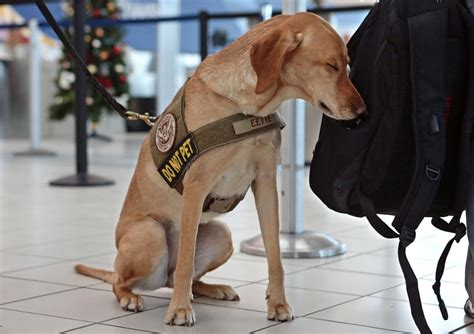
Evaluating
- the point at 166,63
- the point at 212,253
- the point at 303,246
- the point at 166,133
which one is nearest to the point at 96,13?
the point at 166,63

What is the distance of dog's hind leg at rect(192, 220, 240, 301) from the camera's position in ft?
9.19

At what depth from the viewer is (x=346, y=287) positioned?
9.75ft

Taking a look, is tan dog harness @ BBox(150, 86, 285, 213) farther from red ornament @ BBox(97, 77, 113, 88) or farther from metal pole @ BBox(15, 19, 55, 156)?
red ornament @ BBox(97, 77, 113, 88)

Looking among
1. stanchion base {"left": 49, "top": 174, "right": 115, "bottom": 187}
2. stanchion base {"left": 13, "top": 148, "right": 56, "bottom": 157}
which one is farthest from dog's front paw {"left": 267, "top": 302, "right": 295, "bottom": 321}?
stanchion base {"left": 13, "top": 148, "right": 56, "bottom": 157}

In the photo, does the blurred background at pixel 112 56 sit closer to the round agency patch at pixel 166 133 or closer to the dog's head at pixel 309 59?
the round agency patch at pixel 166 133

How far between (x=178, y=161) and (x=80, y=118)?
12.3 ft

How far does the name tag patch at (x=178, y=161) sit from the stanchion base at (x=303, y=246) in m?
1.08

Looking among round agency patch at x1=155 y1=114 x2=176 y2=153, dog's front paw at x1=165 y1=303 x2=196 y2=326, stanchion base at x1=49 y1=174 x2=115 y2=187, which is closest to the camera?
dog's front paw at x1=165 y1=303 x2=196 y2=326

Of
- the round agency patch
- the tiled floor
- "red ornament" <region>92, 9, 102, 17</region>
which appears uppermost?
"red ornament" <region>92, 9, 102, 17</region>

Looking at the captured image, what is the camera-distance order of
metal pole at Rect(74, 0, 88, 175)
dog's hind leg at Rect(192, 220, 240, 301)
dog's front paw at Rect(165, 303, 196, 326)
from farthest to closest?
metal pole at Rect(74, 0, 88, 175)
dog's hind leg at Rect(192, 220, 240, 301)
dog's front paw at Rect(165, 303, 196, 326)

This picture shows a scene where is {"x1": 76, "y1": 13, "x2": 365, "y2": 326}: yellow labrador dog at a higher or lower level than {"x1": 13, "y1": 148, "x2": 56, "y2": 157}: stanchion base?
higher

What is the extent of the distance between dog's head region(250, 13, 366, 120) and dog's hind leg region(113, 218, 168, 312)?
0.60m

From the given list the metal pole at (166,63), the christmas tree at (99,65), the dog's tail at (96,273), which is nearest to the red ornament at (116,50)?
the christmas tree at (99,65)

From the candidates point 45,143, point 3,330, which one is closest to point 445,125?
point 3,330
